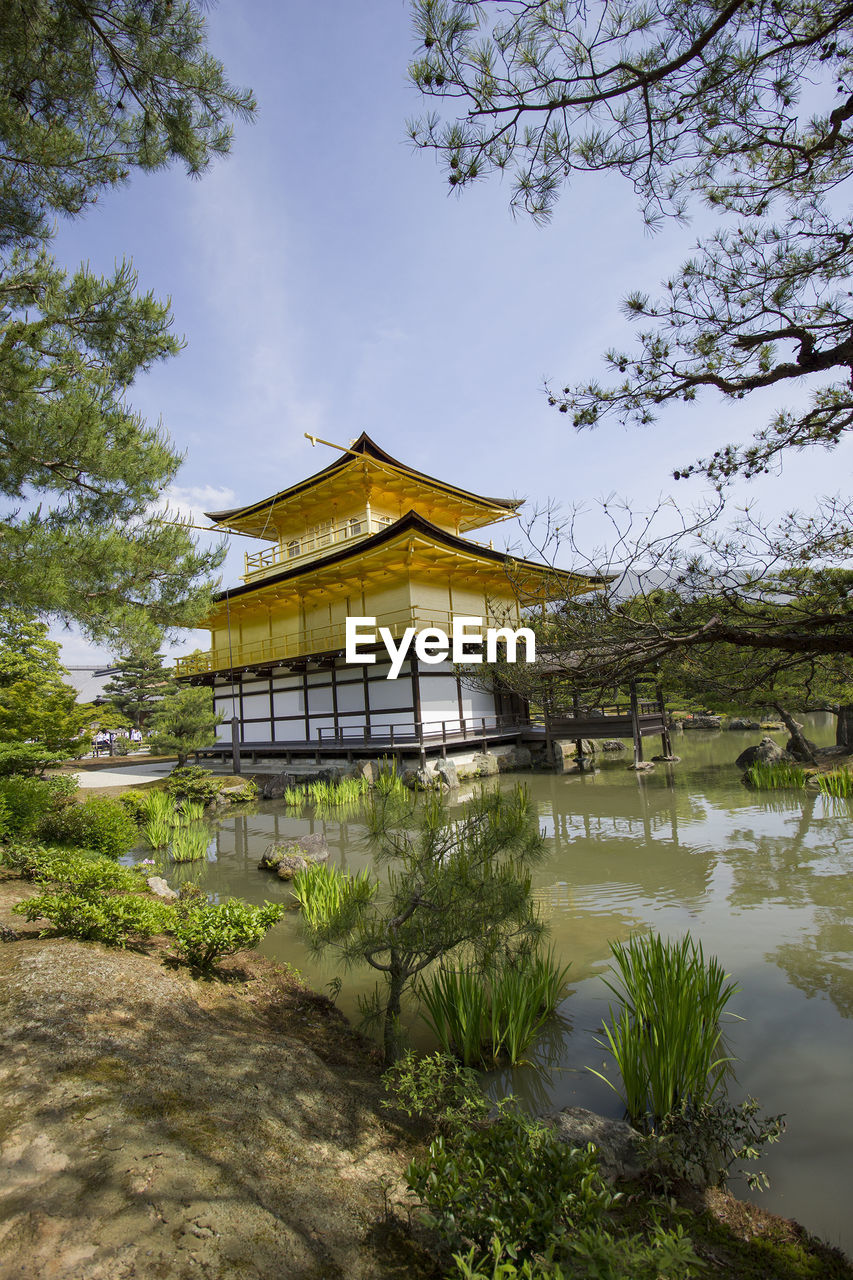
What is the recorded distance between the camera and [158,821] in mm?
9750

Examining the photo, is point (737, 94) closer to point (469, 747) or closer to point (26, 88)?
point (26, 88)

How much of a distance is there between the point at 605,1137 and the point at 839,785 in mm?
9747

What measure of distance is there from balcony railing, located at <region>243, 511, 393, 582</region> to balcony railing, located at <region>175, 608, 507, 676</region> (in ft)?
8.74

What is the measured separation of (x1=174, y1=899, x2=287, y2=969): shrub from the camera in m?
4.24

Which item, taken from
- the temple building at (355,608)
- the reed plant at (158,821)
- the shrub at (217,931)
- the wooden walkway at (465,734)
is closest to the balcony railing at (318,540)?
the temple building at (355,608)

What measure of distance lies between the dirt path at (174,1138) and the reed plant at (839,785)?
9.85m

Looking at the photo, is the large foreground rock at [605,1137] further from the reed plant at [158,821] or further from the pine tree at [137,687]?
the pine tree at [137,687]

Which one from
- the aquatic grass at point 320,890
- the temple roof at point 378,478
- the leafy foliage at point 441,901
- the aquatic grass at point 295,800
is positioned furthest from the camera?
the temple roof at point 378,478

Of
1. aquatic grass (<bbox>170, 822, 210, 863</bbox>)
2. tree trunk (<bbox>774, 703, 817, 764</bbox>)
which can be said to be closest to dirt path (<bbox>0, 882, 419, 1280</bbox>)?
aquatic grass (<bbox>170, 822, 210, 863</bbox>)

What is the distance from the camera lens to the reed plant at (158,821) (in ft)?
30.5

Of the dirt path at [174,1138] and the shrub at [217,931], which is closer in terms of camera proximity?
the dirt path at [174,1138]

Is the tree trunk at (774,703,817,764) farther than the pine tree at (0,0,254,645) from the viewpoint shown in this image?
Yes

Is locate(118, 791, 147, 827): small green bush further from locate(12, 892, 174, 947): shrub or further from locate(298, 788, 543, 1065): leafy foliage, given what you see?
locate(298, 788, 543, 1065): leafy foliage

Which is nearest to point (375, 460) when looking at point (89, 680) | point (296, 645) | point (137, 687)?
point (296, 645)
